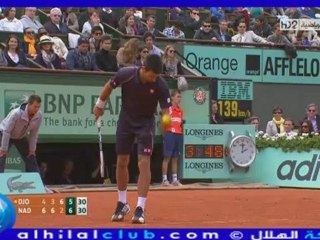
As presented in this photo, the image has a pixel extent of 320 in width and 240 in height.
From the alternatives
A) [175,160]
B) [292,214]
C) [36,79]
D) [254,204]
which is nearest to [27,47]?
[36,79]

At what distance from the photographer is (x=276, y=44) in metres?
24.9

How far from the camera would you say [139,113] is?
11258 mm

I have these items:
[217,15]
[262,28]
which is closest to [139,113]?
[217,15]

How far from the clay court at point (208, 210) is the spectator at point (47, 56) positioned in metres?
3.17

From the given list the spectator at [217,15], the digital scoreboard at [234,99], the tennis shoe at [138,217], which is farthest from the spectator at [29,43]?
the tennis shoe at [138,217]

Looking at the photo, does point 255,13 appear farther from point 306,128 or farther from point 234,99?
point 306,128

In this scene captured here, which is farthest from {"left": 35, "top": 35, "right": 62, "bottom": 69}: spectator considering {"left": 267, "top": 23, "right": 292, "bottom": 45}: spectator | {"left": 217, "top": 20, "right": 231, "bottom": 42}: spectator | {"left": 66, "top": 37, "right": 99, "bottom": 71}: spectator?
{"left": 267, "top": 23, "right": 292, "bottom": 45}: spectator

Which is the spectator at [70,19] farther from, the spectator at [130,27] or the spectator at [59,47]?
the spectator at [59,47]

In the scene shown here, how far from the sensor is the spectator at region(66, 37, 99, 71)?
752 inches

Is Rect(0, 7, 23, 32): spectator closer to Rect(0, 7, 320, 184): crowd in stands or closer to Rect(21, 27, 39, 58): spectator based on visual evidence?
Rect(0, 7, 320, 184): crowd in stands

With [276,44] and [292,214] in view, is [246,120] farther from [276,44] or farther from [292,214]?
[292,214]

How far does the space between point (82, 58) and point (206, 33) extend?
580cm

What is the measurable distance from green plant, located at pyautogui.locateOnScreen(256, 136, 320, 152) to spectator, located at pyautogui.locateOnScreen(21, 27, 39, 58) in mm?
5032

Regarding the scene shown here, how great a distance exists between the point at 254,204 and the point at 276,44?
1106 cm
